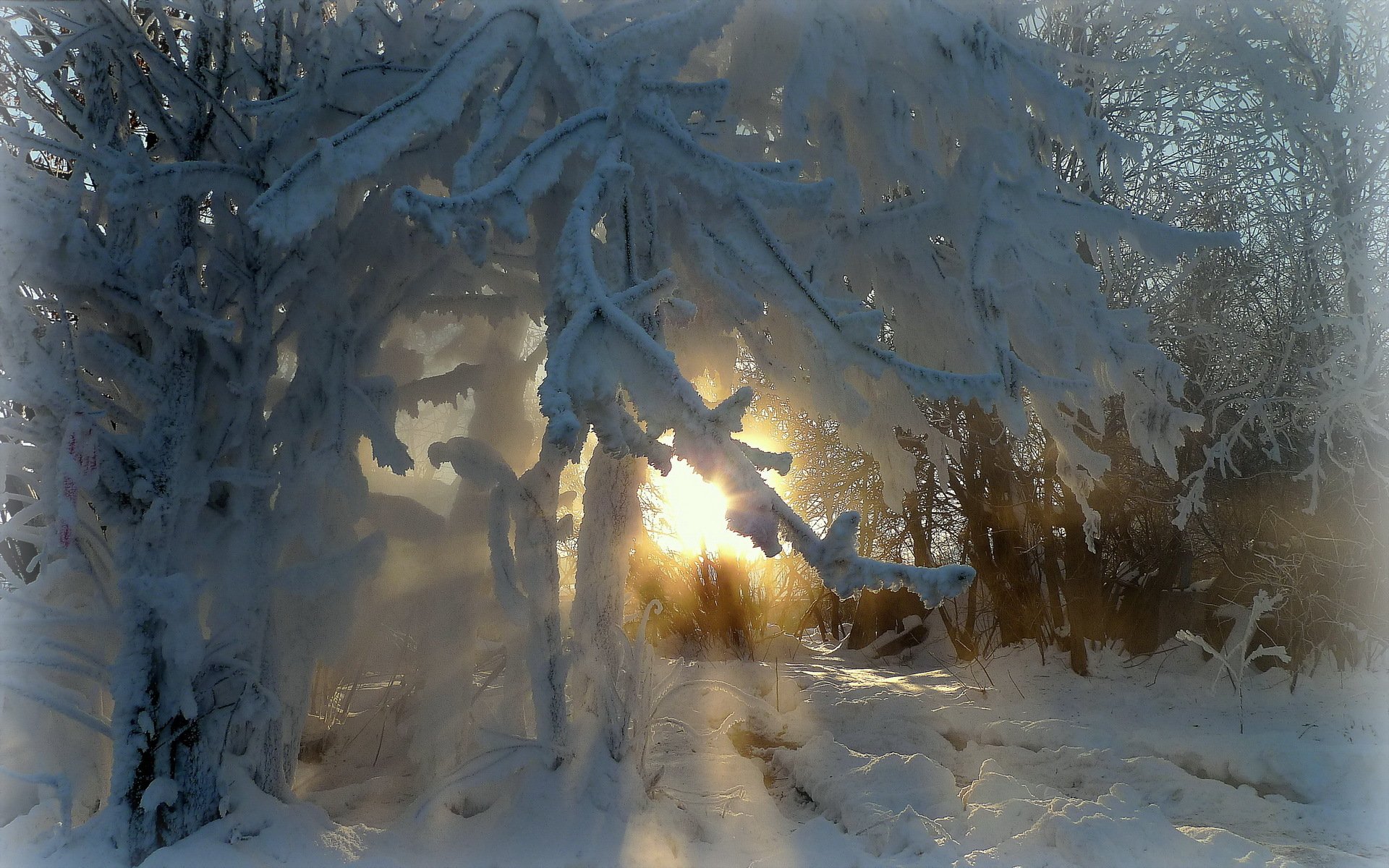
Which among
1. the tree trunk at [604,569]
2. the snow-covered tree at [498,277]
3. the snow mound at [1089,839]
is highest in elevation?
the snow-covered tree at [498,277]

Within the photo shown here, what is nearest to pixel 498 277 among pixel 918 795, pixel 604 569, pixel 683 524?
pixel 604 569

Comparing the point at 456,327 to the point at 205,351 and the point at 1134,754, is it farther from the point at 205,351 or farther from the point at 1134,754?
the point at 1134,754

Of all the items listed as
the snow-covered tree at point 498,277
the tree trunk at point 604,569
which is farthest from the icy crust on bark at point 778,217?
the tree trunk at point 604,569

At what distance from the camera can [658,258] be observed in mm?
3223

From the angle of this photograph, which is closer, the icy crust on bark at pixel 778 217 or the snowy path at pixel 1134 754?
the icy crust on bark at pixel 778 217

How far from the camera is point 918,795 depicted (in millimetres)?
4258

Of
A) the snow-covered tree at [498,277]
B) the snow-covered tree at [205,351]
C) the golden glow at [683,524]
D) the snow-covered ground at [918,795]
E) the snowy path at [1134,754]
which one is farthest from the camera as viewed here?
the golden glow at [683,524]

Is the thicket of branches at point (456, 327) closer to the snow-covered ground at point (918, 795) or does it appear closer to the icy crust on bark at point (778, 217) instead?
the icy crust on bark at point (778, 217)

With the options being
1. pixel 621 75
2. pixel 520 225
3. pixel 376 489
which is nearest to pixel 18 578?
pixel 376 489

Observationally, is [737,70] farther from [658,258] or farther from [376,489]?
[376,489]

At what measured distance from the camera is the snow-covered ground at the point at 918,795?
333cm

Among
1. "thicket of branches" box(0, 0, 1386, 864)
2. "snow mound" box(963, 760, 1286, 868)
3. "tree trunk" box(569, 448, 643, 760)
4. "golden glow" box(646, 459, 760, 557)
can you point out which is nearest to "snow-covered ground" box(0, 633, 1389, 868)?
"snow mound" box(963, 760, 1286, 868)

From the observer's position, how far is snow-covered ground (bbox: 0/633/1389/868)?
333cm

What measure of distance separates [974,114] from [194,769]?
4317 millimetres
